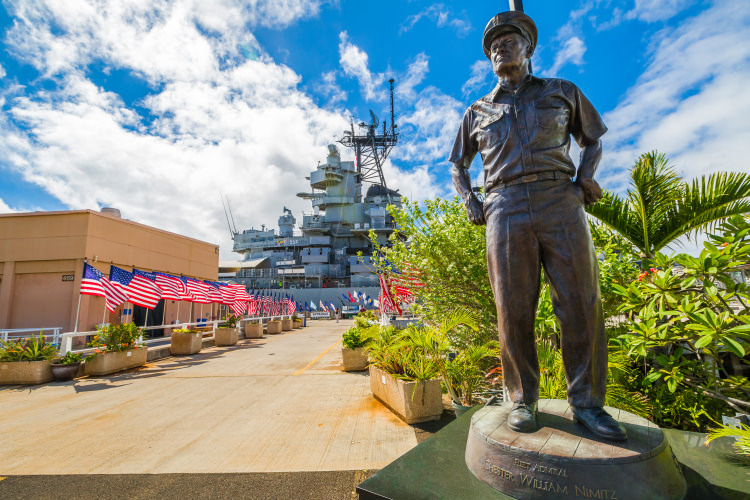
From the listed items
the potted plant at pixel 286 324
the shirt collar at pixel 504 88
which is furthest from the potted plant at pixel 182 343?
the shirt collar at pixel 504 88

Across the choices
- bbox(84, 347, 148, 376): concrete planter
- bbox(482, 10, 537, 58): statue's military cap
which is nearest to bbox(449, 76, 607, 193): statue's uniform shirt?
bbox(482, 10, 537, 58): statue's military cap

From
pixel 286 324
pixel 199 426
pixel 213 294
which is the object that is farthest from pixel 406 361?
pixel 286 324

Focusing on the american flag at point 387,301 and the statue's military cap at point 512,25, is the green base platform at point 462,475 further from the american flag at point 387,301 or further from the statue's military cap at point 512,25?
the american flag at point 387,301

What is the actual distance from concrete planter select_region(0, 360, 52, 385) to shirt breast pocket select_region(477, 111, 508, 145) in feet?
37.0

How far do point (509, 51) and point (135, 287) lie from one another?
43.0 ft

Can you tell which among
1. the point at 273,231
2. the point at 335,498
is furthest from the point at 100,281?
the point at 273,231

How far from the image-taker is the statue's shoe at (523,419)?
2148 millimetres

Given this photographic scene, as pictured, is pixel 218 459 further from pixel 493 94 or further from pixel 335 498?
pixel 493 94

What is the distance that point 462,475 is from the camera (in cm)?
213

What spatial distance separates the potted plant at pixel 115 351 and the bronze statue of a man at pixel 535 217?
10.9 metres

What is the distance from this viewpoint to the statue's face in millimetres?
2504

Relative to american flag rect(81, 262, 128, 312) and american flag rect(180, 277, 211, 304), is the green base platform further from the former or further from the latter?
american flag rect(180, 277, 211, 304)

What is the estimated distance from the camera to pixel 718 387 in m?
3.23

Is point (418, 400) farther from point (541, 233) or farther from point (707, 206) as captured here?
Result: point (707, 206)
